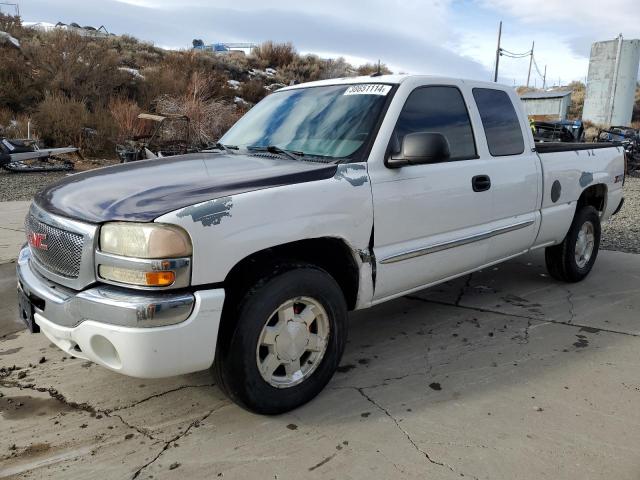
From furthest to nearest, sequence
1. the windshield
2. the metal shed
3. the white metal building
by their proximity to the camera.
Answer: the white metal building, the metal shed, the windshield

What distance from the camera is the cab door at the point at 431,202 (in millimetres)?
3227

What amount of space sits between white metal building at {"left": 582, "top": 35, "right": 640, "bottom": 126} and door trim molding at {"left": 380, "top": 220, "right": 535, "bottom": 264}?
30.1 m

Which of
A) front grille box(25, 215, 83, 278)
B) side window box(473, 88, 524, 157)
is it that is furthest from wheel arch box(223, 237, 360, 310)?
side window box(473, 88, 524, 157)

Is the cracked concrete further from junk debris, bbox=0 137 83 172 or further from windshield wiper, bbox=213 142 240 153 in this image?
junk debris, bbox=0 137 83 172

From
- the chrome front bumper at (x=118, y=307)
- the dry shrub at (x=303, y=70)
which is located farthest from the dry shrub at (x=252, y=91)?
the chrome front bumper at (x=118, y=307)

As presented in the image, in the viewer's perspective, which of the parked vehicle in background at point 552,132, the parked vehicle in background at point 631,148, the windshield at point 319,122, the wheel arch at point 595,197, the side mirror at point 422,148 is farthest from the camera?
the parked vehicle in background at point 631,148

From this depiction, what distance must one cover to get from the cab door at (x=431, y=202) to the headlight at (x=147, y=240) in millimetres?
1221

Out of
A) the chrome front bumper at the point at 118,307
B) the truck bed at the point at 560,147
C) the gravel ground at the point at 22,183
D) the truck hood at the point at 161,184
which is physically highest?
the truck bed at the point at 560,147

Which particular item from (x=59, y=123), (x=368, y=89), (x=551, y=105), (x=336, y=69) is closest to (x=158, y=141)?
(x=59, y=123)

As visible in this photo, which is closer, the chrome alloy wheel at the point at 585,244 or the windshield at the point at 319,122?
the windshield at the point at 319,122

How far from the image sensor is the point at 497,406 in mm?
2982

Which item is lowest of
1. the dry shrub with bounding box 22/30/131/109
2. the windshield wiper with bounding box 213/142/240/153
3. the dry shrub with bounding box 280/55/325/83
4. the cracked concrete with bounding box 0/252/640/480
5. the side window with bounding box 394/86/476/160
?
the cracked concrete with bounding box 0/252/640/480

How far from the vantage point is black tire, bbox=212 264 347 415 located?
260 centimetres

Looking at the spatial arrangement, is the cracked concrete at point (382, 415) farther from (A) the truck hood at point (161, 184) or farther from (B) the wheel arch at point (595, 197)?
(B) the wheel arch at point (595, 197)
